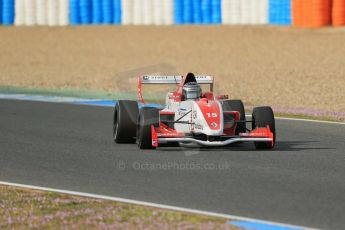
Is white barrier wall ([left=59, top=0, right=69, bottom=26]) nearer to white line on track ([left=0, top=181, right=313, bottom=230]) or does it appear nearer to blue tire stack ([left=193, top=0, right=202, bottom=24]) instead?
blue tire stack ([left=193, top=0, right=202, bottom=24])

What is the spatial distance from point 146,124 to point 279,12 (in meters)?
17.4

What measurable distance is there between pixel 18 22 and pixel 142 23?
178 inches

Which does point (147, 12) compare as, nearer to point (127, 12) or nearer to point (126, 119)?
point (127, 12)

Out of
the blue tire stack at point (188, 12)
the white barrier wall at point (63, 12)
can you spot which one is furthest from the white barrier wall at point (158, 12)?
the white barrier wall at point (63, 12)

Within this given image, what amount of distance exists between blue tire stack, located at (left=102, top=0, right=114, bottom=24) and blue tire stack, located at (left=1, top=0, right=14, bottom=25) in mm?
3108

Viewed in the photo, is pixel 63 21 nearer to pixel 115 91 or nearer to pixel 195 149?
pixel 115 91

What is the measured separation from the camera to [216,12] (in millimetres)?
29812

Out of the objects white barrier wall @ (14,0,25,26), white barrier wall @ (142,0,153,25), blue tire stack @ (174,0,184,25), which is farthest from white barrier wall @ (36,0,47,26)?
blue tire stack @ (174,0,184,25)

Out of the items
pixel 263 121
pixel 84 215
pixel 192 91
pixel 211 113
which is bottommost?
pixel 84 215

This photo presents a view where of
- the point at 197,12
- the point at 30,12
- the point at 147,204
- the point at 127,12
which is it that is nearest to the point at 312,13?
the point at 197,12

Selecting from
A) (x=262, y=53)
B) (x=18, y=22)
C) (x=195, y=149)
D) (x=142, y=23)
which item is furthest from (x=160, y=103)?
(x=18, y=22)

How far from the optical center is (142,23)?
32.4 metres

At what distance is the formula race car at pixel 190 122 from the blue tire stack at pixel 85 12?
18909mm

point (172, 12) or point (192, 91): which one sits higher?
point (172, 12)
